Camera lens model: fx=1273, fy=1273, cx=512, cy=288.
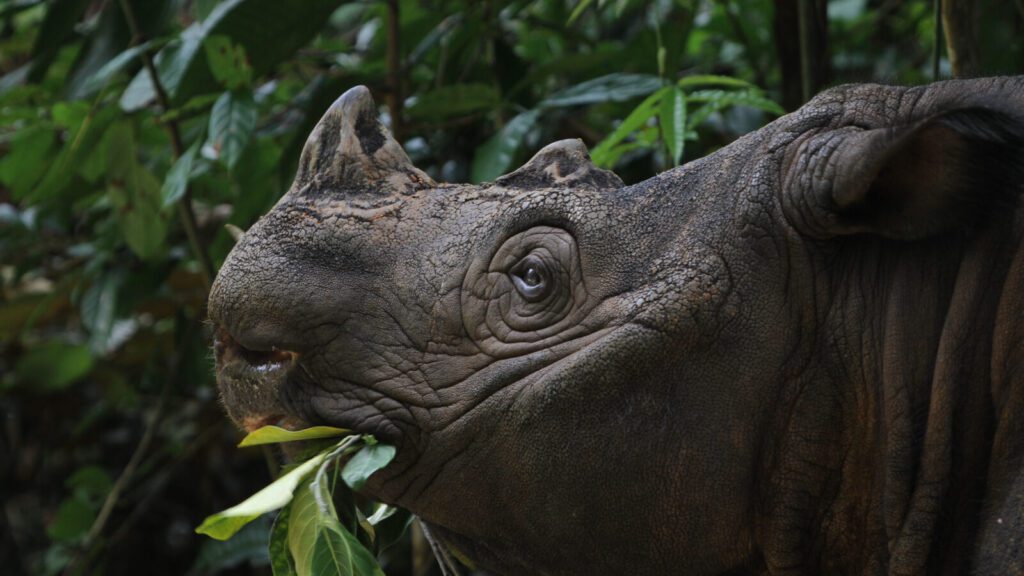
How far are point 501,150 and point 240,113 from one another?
2.11 feet

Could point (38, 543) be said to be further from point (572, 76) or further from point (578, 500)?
point (578, 500)

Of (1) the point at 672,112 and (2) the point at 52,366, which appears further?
(2) the point at 52,366

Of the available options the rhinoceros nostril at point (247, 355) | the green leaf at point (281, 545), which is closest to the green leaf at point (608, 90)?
the rhinoceros nostril at point (247, 355)

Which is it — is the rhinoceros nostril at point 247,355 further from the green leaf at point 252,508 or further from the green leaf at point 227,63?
the green leaf at point 227,63

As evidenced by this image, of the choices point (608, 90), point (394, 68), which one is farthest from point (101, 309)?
point (608, 90)

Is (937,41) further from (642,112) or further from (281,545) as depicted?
(281,545)

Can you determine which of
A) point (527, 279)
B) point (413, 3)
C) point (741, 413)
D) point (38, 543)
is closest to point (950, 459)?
point (741, 413)

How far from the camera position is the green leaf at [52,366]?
5.55m

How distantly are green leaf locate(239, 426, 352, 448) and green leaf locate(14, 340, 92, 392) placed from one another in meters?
3.93

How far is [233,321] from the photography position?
194 centimetres

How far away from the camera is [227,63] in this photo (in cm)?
316

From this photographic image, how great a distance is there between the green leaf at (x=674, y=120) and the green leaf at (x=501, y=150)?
0.50 metres

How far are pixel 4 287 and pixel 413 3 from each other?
255 cm

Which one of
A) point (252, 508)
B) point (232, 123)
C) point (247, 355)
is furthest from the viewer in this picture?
point (232, 123)
